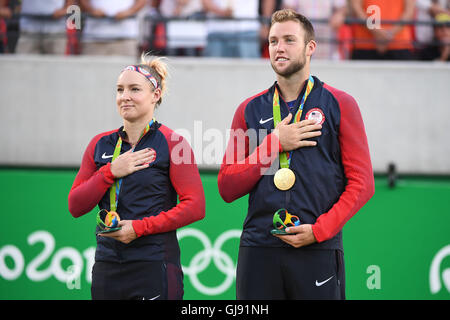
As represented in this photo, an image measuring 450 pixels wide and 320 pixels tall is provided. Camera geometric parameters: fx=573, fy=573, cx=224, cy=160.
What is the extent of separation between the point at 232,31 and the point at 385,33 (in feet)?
5.74

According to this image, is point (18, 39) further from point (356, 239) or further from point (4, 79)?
point (356, 239)

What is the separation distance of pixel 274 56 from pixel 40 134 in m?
4.02

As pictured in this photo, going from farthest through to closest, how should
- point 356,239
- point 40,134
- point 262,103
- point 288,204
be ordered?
point 40,134 < point 356,239 < point 262,103 < point 288,204

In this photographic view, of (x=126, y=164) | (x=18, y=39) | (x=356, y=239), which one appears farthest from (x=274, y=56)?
(x=18, y=39)

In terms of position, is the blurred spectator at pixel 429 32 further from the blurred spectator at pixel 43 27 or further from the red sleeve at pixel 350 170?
the blurred spectator at pixel 43 27

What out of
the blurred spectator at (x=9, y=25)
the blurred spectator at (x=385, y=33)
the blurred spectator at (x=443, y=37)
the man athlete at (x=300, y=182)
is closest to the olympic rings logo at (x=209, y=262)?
the man athlete at (x=300, y=182)

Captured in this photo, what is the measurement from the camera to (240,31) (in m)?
6.62

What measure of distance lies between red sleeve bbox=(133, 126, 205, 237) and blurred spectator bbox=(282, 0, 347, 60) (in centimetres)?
347

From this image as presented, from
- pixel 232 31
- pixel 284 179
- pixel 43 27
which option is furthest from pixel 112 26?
pixel 284 179

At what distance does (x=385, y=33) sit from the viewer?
21.5 ft

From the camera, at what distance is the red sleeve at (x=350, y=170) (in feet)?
10.2

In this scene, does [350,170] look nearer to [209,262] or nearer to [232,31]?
[209,262]

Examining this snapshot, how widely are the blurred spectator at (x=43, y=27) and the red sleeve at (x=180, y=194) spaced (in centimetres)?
355

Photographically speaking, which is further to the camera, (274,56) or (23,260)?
(23,260)
